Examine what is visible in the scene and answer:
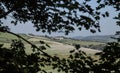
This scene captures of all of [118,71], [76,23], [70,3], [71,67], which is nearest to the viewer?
[118,71]

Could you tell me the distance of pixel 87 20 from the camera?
30.3ft

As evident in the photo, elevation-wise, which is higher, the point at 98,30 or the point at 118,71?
the point at 98,30

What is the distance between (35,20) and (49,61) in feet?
6.33

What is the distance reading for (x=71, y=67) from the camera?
8242mm

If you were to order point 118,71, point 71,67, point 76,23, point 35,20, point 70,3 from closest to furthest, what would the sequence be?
1. point 118,71
2. point 71,67
3. point 70,3
4. point 76,23
5. point 35,20

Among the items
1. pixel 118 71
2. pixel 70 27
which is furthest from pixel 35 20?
pixel 118 71

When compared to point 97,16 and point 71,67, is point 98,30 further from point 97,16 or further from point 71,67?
point 71,67

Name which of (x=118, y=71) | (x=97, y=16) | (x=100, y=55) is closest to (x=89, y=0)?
(x=97, y=16)

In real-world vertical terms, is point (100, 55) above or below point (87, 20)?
below

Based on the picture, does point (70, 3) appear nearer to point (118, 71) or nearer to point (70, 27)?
point (70, 27)

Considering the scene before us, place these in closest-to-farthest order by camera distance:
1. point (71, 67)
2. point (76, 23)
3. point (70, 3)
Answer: point (71, 67) → point (70, 3) → point (76, 23)

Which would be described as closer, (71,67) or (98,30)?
(71,67)

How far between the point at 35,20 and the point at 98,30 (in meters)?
2.50

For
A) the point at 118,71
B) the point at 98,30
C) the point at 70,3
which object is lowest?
the point at 118,71
